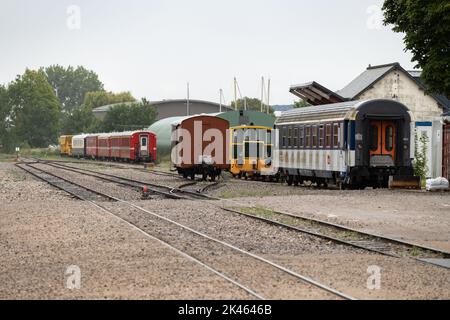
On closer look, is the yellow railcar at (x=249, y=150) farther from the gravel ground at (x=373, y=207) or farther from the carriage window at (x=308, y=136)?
the gravel ground at (x=373, y=207)

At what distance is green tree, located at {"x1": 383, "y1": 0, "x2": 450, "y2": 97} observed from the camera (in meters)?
29.5

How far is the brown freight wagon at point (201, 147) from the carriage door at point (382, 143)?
11.3 metres

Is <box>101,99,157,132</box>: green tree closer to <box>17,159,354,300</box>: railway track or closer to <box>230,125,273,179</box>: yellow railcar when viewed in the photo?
<box>230,125,273,179</box>: yellow railcar

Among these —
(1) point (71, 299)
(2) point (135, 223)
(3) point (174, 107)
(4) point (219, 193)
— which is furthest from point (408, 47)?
(3) point (174, 107)

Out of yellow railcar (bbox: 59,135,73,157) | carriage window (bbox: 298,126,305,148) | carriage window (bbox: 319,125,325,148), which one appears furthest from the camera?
yellow railcar (bbox: 59,135,73,157)

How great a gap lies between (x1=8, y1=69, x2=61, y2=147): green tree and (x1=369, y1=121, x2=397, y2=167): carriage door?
111 meters

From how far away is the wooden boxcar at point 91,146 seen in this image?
89.0 m

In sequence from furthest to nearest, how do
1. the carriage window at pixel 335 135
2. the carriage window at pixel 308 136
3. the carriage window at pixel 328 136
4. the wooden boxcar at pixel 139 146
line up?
the wooden boxcar at pixel 139 146 < the carriage window at pixel 308 136 < the carriage window at pixel 328 136 < the carriage window at pixel 335 135

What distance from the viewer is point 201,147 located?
4022cm

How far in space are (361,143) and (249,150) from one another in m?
14.0

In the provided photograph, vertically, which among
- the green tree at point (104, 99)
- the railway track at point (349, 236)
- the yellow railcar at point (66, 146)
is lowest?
the railway track at point (349, 236)

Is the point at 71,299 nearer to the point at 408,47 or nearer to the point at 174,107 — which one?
the point at 408,47

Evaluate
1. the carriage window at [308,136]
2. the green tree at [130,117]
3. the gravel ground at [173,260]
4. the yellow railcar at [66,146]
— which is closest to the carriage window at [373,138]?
the carriage window at [308,136]

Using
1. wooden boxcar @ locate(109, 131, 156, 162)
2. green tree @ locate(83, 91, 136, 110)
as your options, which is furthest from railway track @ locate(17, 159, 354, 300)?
green tree @ locate(83, 91, 136, 110)
